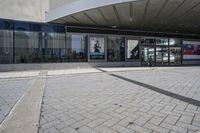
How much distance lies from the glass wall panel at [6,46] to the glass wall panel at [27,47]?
0.45 metres

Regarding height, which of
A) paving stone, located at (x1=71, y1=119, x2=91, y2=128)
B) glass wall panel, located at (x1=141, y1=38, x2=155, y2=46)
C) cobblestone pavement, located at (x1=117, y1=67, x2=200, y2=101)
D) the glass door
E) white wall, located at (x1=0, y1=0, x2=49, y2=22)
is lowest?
paving stone, located at (x1=71, y1=119, x2=91, y2=128)

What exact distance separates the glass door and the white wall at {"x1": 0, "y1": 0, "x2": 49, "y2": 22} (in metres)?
11.1

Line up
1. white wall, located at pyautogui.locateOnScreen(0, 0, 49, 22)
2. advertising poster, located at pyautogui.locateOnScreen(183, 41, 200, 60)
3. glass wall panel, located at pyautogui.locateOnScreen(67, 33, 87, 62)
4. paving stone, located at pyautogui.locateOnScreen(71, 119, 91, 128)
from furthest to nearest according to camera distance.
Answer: advertising poster, located at pyautogui.locateOnScreen(183, 41, 200, 60) < glass wall panel, located at pyautogui.locateOnScreen(67, 33, 87, 62) < white wall, located at pyautogui.locateOnScreen(0, 0, 49, 22) < paving stone, located at pyautogui.locateOnScreen(71, 119, 91, 128)

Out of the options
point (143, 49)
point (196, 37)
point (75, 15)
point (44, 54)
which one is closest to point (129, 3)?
point (75, 15)

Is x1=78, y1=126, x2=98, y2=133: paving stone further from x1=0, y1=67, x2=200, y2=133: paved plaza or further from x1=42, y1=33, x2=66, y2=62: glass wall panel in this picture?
x1=42, y1=33, x2=66, y2=62: glass wall panel

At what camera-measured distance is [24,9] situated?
672 inches

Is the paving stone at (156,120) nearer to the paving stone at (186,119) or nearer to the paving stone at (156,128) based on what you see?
the paving stone at (156,128)

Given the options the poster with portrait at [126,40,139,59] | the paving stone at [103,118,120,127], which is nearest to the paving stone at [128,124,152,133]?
the paving stone at [103,118,120,127]

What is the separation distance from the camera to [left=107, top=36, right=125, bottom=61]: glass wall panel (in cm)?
2088

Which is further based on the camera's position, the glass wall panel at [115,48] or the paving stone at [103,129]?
the glass wall panel at [115,48]

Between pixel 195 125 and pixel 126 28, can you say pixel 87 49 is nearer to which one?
pixel 126 28

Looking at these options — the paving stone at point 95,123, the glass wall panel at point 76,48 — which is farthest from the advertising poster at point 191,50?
the paving stone at point 95,123

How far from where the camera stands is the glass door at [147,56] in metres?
22.9

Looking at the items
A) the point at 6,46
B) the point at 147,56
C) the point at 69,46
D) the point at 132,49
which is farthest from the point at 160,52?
the point at 6,46
